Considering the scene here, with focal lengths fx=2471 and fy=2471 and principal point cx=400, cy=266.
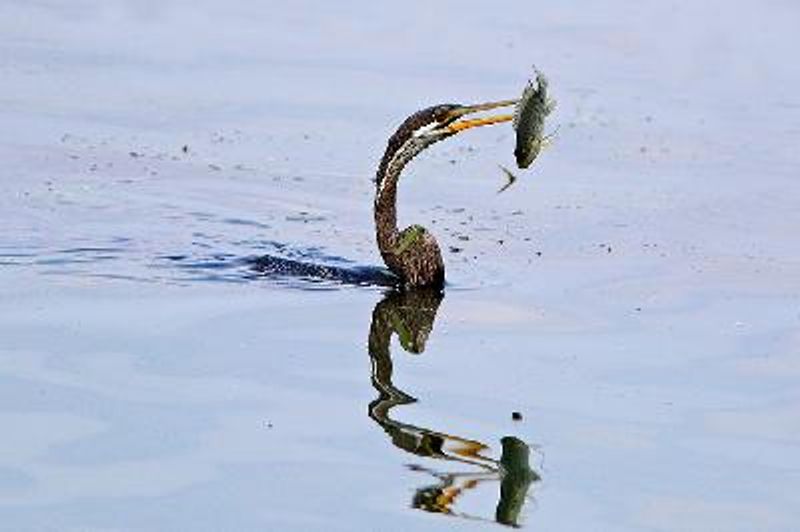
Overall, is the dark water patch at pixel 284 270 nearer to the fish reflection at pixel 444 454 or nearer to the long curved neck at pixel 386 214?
the long curved neck at pixel 386 214

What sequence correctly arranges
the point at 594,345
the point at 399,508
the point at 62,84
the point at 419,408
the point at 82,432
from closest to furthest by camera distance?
the point at 399,508
the point at 82,432
the point at 419,408
the point at 594,345
the point at 62,84

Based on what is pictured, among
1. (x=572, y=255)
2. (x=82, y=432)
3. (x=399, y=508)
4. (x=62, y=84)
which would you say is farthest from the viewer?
(x=62, y=84)

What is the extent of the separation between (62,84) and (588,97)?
3453 mm

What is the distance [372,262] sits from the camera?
12258 mm

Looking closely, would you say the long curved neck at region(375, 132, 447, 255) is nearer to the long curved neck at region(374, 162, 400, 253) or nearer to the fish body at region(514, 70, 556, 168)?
the long curved neck at region(374, 162, 400, 253)

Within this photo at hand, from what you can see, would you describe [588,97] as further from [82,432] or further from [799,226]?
[82,432]

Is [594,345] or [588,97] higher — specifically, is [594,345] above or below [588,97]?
below

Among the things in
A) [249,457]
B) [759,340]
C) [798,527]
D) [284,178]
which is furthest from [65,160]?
[798,527]

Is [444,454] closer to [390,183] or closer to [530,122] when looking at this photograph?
[530,122]

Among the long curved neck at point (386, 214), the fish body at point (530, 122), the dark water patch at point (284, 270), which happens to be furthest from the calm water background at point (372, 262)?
the fish body at point (530, 122)

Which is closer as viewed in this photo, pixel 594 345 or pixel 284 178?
pixel 594 345

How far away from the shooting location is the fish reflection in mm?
8250

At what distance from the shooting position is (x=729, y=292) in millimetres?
11641

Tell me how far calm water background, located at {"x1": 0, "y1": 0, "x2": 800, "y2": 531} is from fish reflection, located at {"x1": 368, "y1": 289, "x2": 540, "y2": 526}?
0.06 meters
